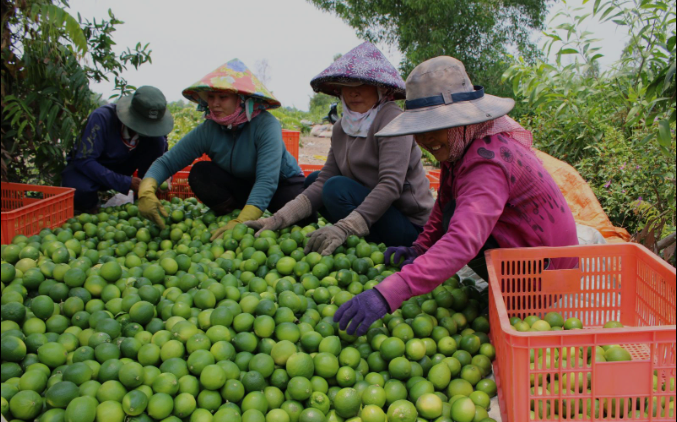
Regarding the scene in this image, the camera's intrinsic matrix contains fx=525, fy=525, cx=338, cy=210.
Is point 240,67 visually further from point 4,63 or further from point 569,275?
point 569,275

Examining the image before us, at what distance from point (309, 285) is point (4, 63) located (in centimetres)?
294

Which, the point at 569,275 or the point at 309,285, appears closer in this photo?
the point at 569,275

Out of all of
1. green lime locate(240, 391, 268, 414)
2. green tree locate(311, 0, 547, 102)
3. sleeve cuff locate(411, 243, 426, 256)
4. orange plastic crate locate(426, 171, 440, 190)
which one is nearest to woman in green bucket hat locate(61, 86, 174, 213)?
orange plastic crate locate(426, 171, 440, 190)

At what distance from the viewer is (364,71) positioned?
3.75 metres

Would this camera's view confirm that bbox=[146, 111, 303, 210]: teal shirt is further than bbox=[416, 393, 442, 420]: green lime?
Yes

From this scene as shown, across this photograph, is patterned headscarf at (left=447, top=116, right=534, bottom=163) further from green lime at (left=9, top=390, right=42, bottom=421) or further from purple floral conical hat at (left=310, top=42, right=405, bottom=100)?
green lime at (left=9, top=390, right=42, bottom=421)

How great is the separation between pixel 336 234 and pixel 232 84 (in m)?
1.53

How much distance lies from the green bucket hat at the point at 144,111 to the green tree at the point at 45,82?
280mm

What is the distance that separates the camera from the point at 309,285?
10.5ft

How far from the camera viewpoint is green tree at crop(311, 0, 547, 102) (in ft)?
51.9

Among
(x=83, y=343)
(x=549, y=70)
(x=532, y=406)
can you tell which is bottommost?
(x=532, y=406)

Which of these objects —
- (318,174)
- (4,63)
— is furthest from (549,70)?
(4,63)

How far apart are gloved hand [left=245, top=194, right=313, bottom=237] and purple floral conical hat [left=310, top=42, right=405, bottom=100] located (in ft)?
3.17

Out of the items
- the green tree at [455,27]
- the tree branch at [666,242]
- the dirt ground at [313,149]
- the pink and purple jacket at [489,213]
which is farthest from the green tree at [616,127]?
the green tree at [455,27]
